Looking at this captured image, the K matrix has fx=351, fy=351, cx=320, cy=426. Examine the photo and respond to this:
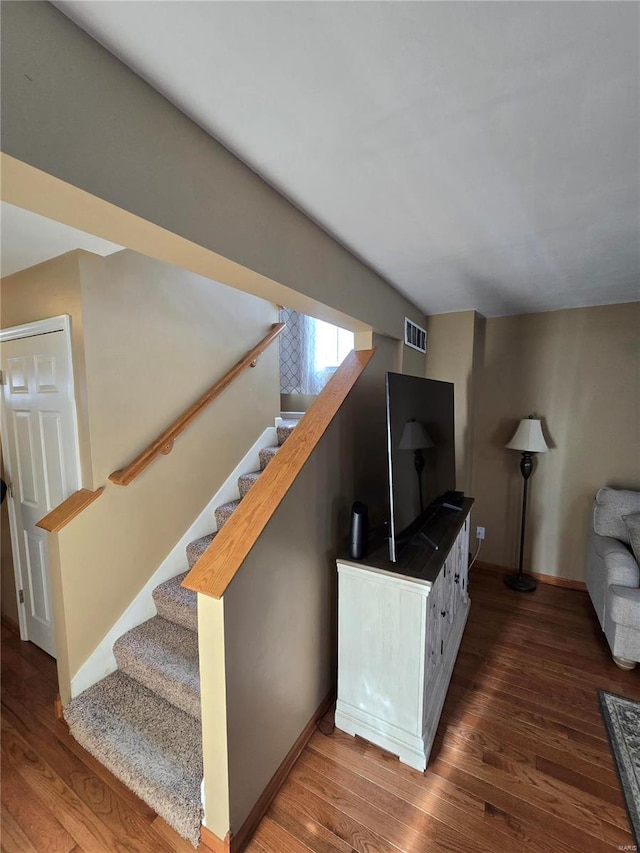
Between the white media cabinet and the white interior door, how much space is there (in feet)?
5.20

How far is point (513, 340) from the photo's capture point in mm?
3098

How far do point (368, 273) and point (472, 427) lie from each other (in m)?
1.92

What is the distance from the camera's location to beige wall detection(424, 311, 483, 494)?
282 cm

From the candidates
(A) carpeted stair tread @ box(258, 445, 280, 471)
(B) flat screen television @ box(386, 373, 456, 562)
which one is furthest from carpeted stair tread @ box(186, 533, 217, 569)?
(B) flat screen television @ box(386, 373, 456, 562)

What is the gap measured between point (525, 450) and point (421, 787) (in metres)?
2.29

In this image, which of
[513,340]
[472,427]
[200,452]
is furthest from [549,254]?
[200,452]

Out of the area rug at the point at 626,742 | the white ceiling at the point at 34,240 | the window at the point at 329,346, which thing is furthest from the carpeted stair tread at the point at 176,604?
the window at the point at 329,346

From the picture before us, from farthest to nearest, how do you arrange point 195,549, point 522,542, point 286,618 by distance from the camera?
point 522,542, point 195,549, point 286,618

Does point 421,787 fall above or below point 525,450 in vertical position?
below

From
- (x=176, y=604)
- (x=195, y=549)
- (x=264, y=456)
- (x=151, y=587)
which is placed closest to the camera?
(x=176, y=604)

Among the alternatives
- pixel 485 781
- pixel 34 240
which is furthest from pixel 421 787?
pixel 34 240

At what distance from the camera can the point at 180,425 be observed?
210 centimetres

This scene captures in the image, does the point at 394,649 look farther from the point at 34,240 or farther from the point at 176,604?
the point at 34,240

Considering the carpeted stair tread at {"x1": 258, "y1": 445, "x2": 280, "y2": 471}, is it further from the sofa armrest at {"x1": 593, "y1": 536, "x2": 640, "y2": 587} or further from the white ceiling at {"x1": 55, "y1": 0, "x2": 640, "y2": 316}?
the sofa armrest at {"x1": 593, "y1": 536, "x2": 640, "y2": 587}
